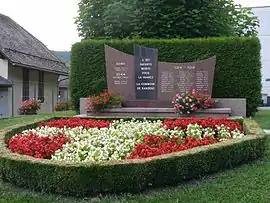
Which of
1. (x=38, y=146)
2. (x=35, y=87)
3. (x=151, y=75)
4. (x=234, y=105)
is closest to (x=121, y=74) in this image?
(x=151, y=75)

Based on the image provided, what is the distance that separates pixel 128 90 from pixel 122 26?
4448mm

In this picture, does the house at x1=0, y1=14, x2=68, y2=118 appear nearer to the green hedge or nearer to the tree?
the tree

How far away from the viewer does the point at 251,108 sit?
1282 cm

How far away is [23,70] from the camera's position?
73.4 feet

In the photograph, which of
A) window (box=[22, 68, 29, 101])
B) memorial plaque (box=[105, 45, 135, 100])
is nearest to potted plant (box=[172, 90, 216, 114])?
memorial plaque (box=[105, 45, 135, 100])

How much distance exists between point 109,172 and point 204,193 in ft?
3.67

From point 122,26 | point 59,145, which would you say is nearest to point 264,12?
point 122,26

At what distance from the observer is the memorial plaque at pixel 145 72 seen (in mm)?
12469

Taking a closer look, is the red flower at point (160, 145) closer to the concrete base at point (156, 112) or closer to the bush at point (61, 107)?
the concrete base at point (156, 112)

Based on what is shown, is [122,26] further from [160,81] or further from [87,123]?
[87,123]

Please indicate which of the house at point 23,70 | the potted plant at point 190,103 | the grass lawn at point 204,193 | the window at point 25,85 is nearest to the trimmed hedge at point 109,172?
the grass lawn at point 204,193

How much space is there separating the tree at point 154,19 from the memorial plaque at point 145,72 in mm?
3204

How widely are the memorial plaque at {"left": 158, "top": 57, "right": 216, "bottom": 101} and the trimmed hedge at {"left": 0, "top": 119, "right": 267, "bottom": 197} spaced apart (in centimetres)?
686

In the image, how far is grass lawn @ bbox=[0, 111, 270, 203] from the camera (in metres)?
4.40
